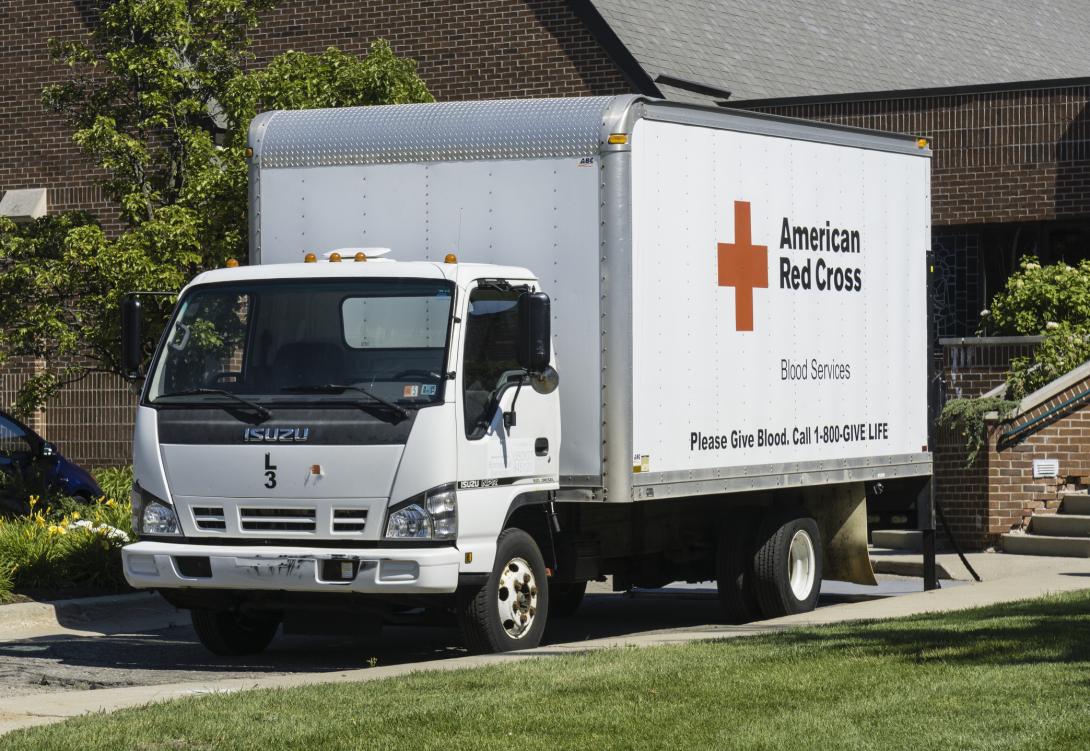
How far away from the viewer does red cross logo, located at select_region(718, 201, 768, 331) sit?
12773 millimetres

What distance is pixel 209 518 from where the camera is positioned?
37.0 feet

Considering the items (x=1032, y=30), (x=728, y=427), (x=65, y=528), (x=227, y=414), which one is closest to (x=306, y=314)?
(x=227, y=414)

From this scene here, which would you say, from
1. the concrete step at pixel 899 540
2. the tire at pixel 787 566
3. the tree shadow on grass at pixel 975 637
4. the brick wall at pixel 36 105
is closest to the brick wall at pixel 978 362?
the concrete step at pixel 899 540

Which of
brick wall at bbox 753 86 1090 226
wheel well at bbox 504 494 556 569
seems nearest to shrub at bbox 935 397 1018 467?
brick wall at bbox 753 86 1090 226

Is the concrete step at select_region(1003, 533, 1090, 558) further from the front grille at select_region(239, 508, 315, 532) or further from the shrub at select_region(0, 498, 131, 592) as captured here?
the front grille at select_region(239, 508, 315, 532)

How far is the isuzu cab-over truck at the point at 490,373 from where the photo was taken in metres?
11.0

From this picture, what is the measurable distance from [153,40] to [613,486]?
27.7ft

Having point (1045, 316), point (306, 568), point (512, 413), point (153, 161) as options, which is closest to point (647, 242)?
point (512, 413)

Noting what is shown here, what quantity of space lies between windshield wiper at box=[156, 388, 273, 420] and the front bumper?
81cm

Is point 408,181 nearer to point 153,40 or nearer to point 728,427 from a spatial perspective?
point 728,427

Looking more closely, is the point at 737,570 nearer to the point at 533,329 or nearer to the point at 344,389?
the point at 533,329

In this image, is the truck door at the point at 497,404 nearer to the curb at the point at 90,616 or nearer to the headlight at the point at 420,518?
the headlight at the point at 420,518

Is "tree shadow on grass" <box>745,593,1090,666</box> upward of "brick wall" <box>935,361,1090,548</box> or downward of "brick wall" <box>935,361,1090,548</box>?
downward

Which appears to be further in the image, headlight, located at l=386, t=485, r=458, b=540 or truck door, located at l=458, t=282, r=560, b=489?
truck door, located at l=458, t=282, r=560, b=489
